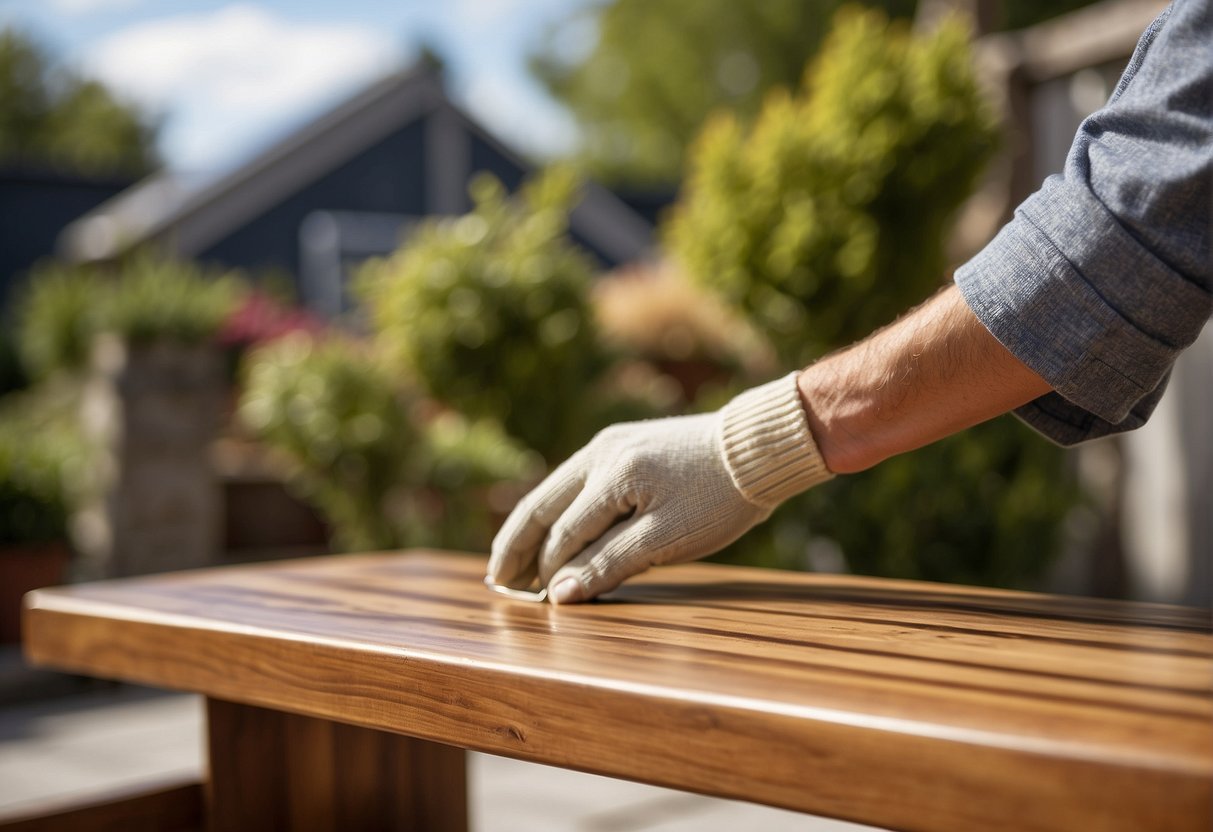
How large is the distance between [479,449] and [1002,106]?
8.32 feet

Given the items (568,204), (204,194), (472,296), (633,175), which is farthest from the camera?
(633,175)

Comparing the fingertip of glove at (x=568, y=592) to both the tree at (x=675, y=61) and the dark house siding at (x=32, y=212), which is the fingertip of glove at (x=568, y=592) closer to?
the dark house siding at (x=32, y=212)

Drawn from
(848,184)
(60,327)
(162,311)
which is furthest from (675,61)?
(848,184)

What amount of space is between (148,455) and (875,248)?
8.88 feet

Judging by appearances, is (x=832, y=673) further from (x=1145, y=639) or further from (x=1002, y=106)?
(x=1002, y=106)

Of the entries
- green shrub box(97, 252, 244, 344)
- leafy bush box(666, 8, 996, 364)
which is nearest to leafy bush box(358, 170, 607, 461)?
leafy bush box(666, 8, 996, 364)

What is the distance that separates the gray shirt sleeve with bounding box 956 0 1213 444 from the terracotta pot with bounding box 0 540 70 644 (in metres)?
3.81

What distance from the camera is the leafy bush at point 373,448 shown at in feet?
11.4

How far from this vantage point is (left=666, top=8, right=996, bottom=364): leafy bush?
371cm

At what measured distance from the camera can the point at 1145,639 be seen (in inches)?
37.3

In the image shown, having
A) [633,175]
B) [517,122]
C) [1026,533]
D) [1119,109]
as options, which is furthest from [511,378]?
[517,122]

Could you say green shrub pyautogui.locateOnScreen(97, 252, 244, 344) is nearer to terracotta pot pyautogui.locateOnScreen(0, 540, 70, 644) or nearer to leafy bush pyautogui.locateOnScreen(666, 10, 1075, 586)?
terracotta pot pyautogui.locateOnScreen(0, 540, 70, 644)

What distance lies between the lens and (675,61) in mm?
21188

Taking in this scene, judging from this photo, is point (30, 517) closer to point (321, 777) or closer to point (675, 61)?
point (321, 777)
